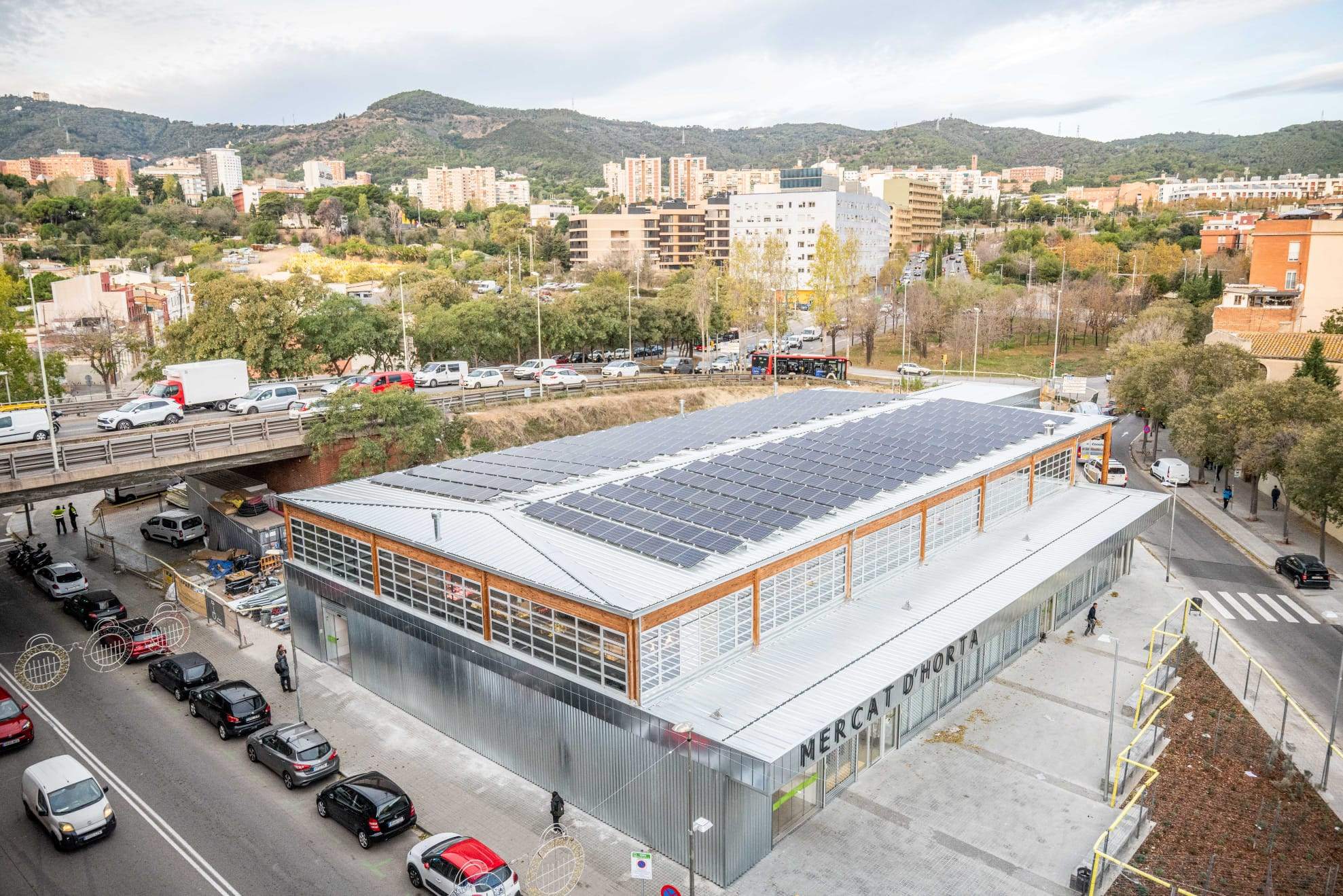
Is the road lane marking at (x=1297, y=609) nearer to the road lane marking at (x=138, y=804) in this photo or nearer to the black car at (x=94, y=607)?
the road lane marking at (x=138, y=804)

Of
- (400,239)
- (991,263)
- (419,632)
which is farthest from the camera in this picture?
(400,239)

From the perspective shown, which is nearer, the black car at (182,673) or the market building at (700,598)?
the market building at (700,598)

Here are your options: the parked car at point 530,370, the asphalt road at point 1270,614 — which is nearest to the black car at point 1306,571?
the asphalt road at point 1270,614

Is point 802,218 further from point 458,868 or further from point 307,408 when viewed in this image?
point 458,868

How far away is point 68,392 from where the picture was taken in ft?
230

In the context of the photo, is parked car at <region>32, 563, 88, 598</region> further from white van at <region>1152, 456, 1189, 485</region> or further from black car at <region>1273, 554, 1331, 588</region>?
white van at <region>1152, 456, 1189, 485</region>

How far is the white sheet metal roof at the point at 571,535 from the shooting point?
19656mm

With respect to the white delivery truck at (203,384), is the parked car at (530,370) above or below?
below

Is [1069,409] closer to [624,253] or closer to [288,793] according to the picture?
[288,793]

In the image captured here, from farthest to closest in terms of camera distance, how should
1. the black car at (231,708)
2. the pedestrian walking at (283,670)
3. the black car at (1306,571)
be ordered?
the black car at (1306,571)
the pedestrian walking at (283,670)
the black car at (231,708)

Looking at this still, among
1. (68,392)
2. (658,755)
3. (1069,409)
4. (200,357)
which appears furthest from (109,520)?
(1069,409)

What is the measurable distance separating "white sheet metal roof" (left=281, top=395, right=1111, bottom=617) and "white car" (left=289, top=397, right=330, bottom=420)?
14002 millimetres

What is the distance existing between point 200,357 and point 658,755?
48.7 m

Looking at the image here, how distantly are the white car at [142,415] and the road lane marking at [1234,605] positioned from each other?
4726 centimetres
